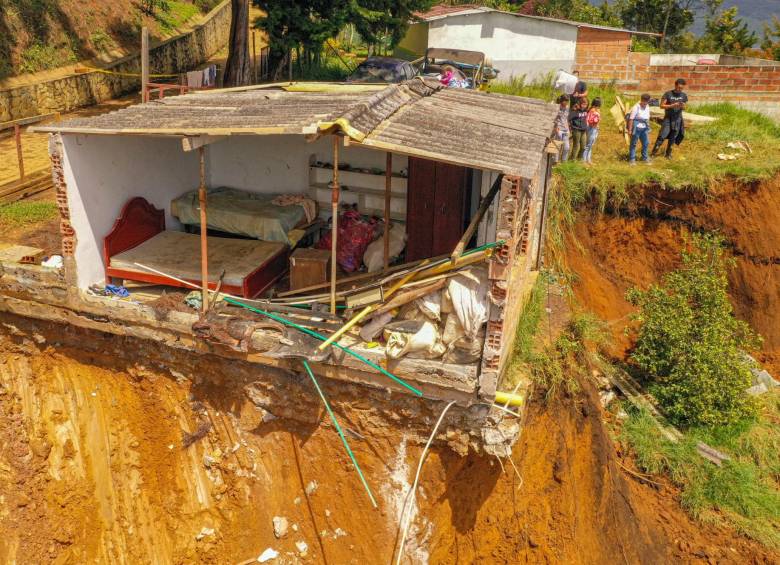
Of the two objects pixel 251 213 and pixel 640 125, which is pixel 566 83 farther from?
pixel 251 213

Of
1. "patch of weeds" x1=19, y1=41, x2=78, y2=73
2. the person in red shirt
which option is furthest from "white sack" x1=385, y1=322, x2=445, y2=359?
"patch of weeds" x1=19, y1=41, x2=78, y2=73

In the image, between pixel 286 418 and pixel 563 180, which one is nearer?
pixel 286 418

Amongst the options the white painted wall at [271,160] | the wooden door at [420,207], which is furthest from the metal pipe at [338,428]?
the white painted wall at [271,160]

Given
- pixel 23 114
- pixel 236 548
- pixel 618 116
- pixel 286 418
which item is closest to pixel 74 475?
pixel 236 548

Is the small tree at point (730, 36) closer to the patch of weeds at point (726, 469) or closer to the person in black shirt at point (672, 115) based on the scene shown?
the person in black shirt at point (672, 115)

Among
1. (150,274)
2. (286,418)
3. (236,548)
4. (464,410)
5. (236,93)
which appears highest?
(236,93)

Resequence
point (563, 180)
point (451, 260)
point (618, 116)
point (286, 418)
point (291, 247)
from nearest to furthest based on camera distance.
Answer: point (451, 260) → point (286, 418) → point (291, 247) → point (563, 180) → point (618, 116)

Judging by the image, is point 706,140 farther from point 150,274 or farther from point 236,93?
point 150,274
